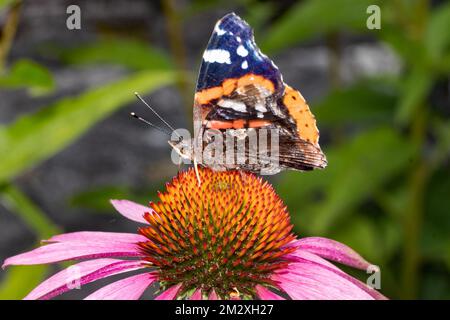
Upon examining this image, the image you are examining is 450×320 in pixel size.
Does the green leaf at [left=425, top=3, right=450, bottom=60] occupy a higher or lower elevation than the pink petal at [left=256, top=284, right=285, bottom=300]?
higher

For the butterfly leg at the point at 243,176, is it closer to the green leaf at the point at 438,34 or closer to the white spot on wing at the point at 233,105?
the white spot on wing at the point at 233,105

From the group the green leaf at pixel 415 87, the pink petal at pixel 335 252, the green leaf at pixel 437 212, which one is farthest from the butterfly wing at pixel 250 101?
the green leaf at pixel 437 212

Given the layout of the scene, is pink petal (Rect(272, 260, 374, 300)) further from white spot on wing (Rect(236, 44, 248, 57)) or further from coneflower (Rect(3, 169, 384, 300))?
white spot on wing (Rect(236, 44, 248, 57))

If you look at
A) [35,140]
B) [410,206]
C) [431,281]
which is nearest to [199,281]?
[35,140]

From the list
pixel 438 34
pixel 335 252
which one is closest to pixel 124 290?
pixel 335 252

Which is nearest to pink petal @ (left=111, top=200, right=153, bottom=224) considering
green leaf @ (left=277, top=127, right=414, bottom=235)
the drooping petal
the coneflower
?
the coneflower

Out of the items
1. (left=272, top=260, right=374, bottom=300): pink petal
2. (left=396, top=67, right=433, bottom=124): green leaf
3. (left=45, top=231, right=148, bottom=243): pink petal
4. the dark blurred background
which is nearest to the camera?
(left=272, top=260, right=374, bottom=300): pink petal
